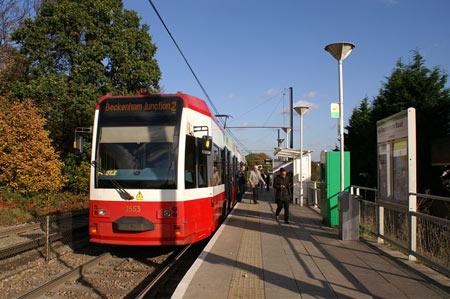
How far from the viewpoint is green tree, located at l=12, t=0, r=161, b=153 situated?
20.3 meters

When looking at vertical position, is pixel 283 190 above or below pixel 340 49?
below

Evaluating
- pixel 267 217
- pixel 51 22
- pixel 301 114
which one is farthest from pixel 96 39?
pixel 267 217

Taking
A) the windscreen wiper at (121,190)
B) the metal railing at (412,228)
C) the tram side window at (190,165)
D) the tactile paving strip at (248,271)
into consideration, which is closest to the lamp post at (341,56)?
the metal railing at (412,228)

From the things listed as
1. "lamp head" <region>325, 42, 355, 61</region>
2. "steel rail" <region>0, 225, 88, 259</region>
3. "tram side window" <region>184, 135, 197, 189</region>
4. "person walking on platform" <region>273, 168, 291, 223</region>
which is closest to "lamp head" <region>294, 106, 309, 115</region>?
"person walking on platform" <region>273, 168, 291, 223</region>

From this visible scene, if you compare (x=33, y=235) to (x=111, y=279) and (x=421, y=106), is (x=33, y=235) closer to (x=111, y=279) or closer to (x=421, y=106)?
(x=111, y=279)

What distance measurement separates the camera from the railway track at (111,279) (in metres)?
5.94

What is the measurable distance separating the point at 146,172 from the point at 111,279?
2.11 meters

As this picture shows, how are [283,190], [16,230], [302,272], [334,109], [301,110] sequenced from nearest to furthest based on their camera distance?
[302,272] < [334,109] < [16,230] < [283,190] < [301,110]

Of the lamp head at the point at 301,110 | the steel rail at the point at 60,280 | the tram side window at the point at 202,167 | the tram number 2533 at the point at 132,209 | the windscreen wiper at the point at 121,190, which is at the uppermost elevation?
the lamp head at the point at 301,110

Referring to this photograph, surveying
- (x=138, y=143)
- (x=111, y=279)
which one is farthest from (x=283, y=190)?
(x=111, y=279)

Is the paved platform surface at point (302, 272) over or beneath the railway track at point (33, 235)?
over

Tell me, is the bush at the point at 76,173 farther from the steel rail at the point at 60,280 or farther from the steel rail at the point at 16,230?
the steel rail at the point at 60,280

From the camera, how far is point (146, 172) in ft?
25.4

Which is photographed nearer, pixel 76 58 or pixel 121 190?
pixel 121 190
